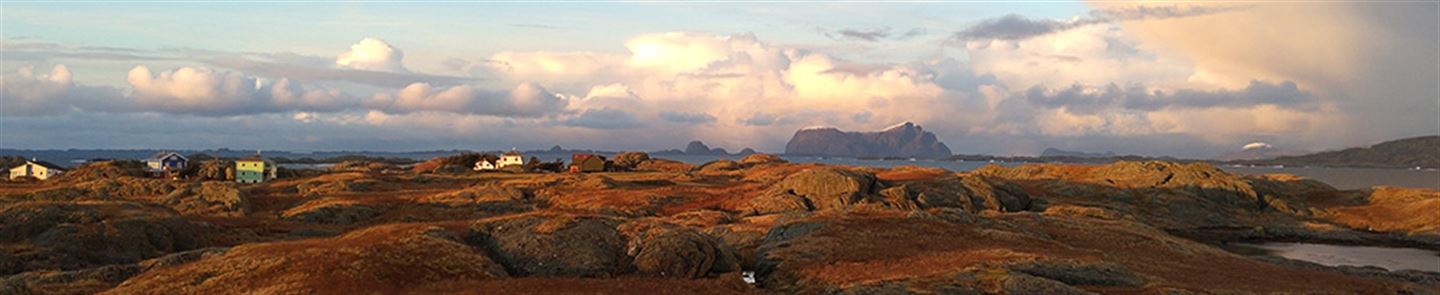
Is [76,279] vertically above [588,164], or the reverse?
[588,164]

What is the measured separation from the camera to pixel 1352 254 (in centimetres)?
9444

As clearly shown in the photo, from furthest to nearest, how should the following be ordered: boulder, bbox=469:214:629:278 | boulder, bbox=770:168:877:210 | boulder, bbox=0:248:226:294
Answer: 1. boulder, bbox=770:168:877:210
2. boulder, bbox=469:214:629:278
3. boulder, bbox=0:248:226:294

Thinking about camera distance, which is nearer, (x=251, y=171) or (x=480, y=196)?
(x=480, y=196)

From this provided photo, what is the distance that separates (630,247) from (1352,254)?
83523 millimetres

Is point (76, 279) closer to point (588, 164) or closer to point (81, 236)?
point (81, 236)

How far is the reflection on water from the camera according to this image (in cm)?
8570

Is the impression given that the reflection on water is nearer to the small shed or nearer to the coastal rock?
the coastal rock

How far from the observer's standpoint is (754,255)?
54.9 meters

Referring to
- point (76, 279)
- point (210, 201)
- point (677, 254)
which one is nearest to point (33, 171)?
point (210, 201)

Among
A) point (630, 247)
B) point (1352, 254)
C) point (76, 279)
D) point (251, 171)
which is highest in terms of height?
point (251, 171)

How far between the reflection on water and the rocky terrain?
530 centimetres

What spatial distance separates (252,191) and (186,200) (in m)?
22.8

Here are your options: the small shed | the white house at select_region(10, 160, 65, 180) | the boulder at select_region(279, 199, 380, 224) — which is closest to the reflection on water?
the boulder at select_region(279, 199, 380, 224)

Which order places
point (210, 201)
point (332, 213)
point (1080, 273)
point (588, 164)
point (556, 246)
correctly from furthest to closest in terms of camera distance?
point (588, 164) → point (210, 201) → point (332, 213) → point (1080, 273) → point (556, 246)
